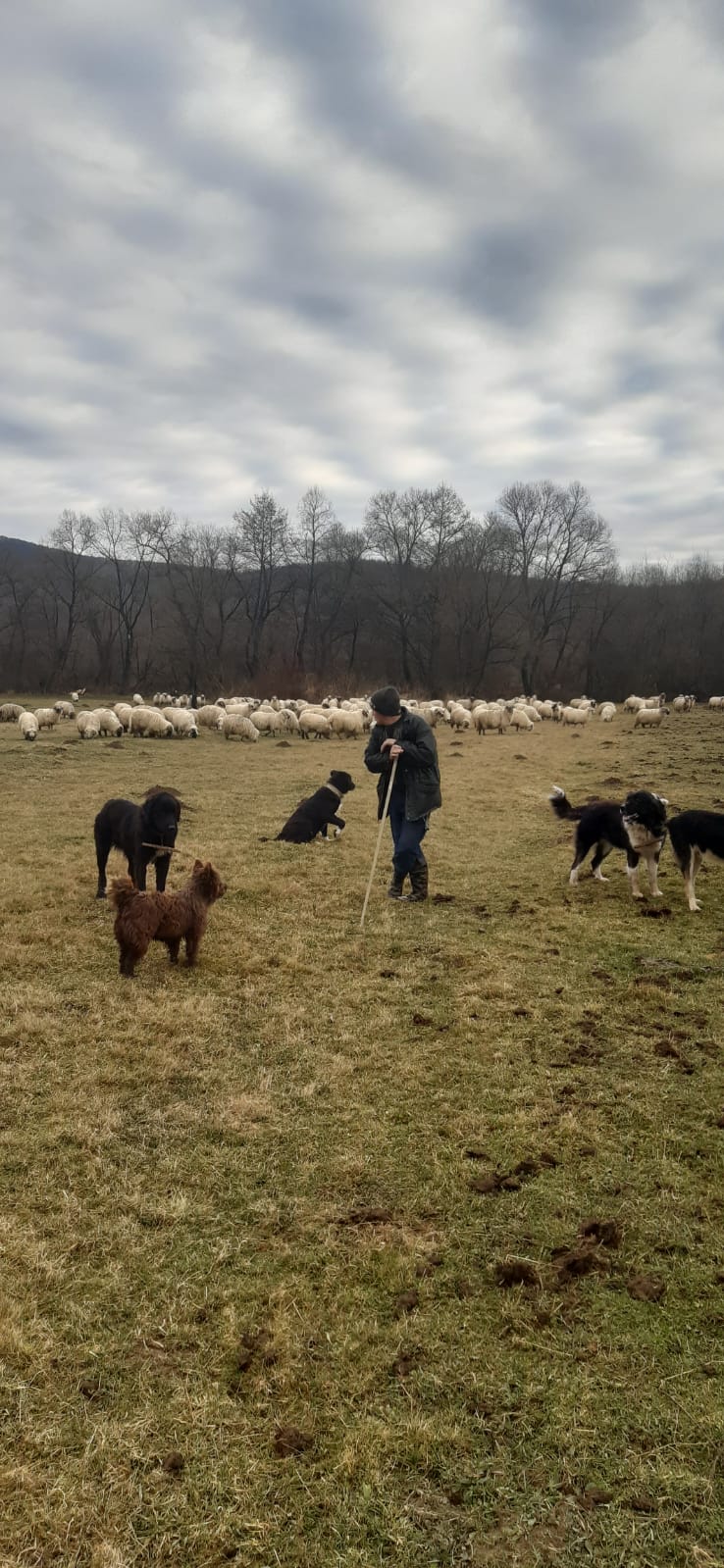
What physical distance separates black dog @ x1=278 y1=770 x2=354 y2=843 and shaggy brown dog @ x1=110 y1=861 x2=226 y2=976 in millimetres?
3982

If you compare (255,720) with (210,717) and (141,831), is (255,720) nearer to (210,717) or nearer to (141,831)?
(210,717)

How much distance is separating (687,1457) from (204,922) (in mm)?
4323

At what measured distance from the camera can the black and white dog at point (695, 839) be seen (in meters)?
6.84

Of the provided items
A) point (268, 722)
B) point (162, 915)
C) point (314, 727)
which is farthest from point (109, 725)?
point (162, 915)

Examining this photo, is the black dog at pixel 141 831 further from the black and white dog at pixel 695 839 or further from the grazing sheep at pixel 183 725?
the grazing sheep at pixel 183 725

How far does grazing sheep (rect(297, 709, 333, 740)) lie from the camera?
25062 millimetres

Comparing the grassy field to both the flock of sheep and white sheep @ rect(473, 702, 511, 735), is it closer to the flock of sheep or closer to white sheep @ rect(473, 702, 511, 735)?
the flock of sheep

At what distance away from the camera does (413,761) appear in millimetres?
7246

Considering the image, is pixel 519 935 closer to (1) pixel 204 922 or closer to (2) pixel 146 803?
(1) pixel 204 922

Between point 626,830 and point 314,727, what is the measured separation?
60.4 feet

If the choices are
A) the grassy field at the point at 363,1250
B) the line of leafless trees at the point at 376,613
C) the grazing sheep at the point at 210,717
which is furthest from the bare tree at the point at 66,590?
the grassy field at the point at 363,1250

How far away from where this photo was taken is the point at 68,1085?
4.05 m

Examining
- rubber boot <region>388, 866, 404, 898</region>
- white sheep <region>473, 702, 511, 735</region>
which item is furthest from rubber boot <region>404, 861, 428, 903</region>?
white sheep <region>473, 702, 511, 735</region>

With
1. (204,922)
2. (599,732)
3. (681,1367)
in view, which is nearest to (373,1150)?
(681,1367)
